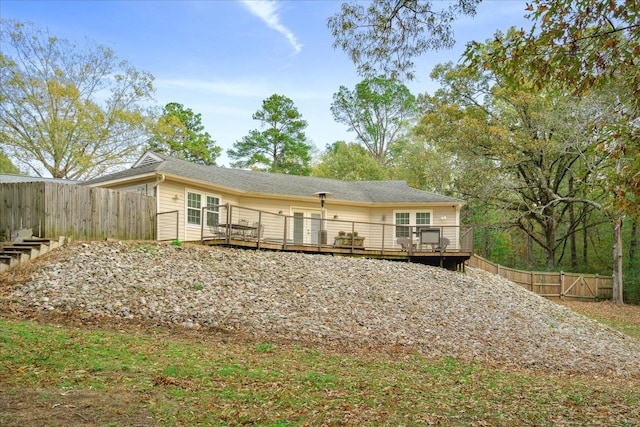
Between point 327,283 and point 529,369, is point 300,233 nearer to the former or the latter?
point 327,283

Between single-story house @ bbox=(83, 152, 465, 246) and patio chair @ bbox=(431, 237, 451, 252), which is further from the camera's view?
patio chair @ bbox=(431, 237, 451, 252)

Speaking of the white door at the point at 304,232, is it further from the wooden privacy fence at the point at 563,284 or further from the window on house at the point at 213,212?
the wooden privacy fence at the point at 563,284

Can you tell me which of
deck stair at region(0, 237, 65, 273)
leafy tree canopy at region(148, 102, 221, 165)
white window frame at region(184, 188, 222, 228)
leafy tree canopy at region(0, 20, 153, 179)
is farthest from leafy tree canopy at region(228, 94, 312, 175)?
deck stair at region(0, 237, 65, 273)

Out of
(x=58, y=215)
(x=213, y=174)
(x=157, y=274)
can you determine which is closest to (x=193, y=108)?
(x=213, y=174)

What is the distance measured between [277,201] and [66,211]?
8554mm

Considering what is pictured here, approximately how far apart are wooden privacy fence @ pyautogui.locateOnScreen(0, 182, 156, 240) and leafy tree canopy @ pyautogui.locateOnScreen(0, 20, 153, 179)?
54.7 ft

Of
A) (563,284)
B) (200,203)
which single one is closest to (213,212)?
(200,203)

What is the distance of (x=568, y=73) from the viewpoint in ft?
18.2

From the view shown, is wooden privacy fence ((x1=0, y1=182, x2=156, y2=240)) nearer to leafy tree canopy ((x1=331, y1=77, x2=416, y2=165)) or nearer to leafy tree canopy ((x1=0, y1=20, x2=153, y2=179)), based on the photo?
leafy tree canopy ((x1=0, y1=20, x2=153, y2=179))

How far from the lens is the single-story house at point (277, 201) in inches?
647

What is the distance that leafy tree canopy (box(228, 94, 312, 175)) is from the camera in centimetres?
3712

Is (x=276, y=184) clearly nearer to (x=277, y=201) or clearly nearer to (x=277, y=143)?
(x=277, y=201)

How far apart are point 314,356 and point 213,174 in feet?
42.3

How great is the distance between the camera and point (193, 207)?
1706 cm
